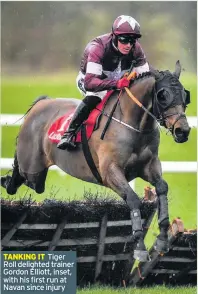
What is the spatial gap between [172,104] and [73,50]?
135 cm

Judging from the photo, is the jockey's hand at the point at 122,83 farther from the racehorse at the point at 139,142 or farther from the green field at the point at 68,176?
the green field at the point at 68,176

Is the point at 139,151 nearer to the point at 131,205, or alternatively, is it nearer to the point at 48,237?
the point at 131,205

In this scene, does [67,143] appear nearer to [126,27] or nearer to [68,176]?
[68,176]

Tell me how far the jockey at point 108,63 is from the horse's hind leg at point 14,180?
89 cm

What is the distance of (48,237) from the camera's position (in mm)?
6152

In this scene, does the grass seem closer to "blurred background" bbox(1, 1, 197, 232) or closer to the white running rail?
"blurred background" bbox(1, 1, 197, 232)

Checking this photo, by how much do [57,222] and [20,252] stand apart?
0.35 m

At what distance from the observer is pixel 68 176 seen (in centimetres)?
635

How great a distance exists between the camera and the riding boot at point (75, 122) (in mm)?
5742

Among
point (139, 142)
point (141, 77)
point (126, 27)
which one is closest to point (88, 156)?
Answer: point (139, 142)

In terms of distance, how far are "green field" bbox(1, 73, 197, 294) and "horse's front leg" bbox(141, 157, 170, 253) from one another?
0.48 m

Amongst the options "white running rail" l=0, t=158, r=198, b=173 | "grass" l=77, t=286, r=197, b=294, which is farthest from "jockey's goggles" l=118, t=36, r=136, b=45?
"grass" l=77, t=286, r=197, b=294

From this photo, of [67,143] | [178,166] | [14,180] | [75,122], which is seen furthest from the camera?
[14,180]

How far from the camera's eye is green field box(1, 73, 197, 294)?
6.17 m
